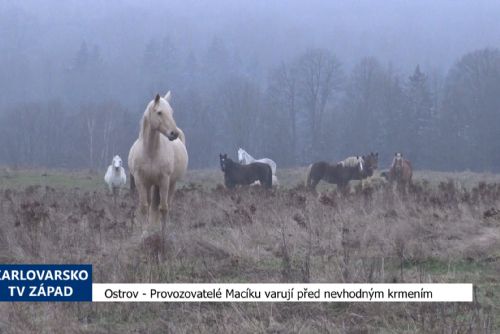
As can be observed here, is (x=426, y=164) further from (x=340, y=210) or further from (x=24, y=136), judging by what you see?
(x=340, y=210)

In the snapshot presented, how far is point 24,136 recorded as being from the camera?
55688 mm

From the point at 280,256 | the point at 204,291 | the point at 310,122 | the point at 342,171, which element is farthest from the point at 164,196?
the point at 310,122

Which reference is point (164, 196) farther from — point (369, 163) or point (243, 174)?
point (369, 163)

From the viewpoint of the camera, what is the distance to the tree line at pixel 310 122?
→ 49938mm

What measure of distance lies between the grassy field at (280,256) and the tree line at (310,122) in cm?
4112

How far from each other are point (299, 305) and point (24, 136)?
55298 millimetres

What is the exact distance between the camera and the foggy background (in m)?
51.5

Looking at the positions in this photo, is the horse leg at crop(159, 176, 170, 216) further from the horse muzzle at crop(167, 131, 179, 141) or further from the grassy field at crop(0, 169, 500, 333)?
the horse muzzle at crop(167, 131, 179, 141)

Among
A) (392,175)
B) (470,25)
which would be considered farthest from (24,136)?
(470,25)

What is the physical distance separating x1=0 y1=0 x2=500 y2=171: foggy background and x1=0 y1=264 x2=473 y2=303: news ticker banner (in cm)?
4180

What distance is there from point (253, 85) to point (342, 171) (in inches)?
1626

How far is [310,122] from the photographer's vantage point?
188 ft

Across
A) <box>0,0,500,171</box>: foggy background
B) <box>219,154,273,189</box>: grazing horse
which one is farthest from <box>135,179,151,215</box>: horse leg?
<box>0,0,500,171</box>: foggy background

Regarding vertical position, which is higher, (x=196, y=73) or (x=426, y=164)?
(x=196, y=73)
